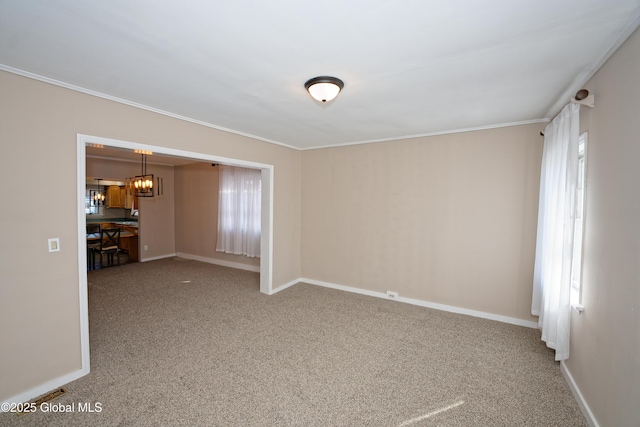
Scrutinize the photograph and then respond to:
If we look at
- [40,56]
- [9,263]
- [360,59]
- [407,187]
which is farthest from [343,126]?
[9,263]

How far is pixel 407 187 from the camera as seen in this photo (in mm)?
4195

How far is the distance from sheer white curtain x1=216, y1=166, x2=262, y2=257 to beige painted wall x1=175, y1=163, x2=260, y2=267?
28 centimetres

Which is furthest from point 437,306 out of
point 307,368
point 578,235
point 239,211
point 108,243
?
point 108,243

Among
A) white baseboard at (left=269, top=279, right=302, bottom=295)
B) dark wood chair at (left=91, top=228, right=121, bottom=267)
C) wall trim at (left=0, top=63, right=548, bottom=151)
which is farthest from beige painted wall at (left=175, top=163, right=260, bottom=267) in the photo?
wall trim at (left=0, top=63, right=548, bottom=151)

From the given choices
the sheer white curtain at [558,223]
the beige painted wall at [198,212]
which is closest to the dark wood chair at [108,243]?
the beige painted wall at [198,212]

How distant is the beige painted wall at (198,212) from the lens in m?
6.62

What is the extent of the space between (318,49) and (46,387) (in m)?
3.33

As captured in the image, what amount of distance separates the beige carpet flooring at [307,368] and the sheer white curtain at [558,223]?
0.44m

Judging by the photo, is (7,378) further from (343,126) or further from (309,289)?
(343,126)

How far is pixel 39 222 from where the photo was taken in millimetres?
2221

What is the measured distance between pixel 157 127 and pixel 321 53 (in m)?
2.11

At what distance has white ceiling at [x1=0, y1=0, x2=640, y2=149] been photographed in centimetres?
140

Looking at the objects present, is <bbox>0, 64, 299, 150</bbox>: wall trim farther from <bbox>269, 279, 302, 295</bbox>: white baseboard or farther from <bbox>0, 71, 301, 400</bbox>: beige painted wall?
<bbox>269, 279, 302, 295</bbox>: white baseboard

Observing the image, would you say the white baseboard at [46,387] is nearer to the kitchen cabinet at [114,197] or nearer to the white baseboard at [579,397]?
the white baseboard at [579,397]
